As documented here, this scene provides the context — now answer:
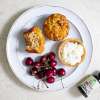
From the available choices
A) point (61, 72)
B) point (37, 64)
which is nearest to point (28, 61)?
point (37, 64)

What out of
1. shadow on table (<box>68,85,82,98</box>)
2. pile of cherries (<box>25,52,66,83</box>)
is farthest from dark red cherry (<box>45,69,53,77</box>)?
shadow on table (<box>68,85,82,98</box>)

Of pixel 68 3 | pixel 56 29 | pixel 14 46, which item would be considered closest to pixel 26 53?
pixel 14 46

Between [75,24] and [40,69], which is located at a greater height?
[75,24]

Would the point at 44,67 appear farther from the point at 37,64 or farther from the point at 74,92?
the point at 74,92

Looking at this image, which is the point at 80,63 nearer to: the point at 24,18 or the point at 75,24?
the point at 75,24

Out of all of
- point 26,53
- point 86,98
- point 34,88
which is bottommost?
point 86,98

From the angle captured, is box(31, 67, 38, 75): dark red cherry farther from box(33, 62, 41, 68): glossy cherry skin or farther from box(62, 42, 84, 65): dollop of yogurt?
box(62, 42, 84, 65): dollop of yogurt

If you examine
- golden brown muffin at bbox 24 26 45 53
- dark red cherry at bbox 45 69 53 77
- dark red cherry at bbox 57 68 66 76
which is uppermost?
golden brown muffin at bbox 24 26 45 53

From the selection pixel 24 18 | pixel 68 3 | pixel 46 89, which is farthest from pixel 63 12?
pixel 46 89

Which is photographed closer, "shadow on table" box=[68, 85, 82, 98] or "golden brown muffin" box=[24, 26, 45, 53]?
"golden brown muffin" box=[24, 26, 45, 53]
